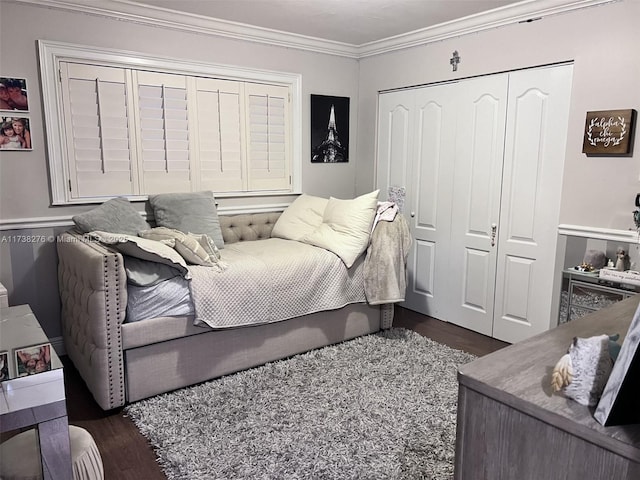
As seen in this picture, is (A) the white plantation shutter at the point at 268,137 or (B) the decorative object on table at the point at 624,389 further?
(A) the white plantation shutter at the point at 268,137

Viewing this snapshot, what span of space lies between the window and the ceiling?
40cm

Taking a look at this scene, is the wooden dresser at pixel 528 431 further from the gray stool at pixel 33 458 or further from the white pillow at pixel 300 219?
the white pillow at pixel 300 219

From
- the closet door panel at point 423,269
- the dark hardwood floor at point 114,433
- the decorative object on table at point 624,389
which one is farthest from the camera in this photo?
the closet door panel at point 423,269

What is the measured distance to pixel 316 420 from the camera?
2.46 meters

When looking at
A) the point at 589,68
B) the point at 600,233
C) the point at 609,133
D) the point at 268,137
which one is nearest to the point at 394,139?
the point at 268,137

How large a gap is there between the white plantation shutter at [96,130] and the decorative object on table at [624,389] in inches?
128

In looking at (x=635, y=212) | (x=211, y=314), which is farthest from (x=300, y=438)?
(x=635, y=212)

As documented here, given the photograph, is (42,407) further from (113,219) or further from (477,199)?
(477,199)

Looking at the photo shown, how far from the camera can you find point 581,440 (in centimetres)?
90

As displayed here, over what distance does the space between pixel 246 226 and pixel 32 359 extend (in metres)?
2.65

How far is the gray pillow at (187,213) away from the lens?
342cm

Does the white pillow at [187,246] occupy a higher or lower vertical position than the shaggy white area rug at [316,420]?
higher

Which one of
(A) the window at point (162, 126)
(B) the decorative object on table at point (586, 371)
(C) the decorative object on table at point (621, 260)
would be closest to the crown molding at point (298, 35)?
(A) the window at point (162, 126)

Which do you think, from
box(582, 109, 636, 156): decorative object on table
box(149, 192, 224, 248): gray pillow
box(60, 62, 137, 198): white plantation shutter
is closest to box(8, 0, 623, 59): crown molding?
box(60, 62, 137, 198): white plantation shutter
